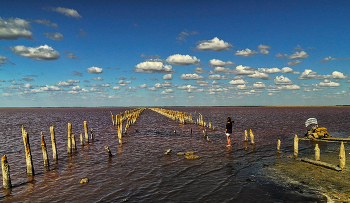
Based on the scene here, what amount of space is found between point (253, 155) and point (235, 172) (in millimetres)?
5312

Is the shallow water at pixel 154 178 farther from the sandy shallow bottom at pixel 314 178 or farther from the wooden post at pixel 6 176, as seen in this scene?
the sandy shallow bottom at pixel 314 178

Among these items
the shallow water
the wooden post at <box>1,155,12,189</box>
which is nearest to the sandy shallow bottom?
the shallow water

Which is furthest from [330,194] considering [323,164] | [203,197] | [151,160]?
[151,160]

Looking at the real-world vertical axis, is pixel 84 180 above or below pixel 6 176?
below

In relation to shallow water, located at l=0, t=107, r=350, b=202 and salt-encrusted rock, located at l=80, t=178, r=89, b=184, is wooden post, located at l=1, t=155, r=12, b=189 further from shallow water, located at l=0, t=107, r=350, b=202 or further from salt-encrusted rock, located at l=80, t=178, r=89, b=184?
salt-encrusted rock, located at l=80, t=178, r=89, b=184

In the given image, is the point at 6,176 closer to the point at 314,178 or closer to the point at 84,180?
the point at 84,180

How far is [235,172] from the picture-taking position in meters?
14.5

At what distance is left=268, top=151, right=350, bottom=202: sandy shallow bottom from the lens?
1049 centimetres

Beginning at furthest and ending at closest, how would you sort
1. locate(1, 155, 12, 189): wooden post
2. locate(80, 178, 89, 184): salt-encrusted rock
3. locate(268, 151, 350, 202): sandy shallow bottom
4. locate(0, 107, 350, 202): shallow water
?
locate(80, 178, 89, 184): salt-encrusted rock, locate(1, 155, 12, 189): wooden post, locate(0, 107, 350, 202): shallow water, locate(268, 151, 350, 202): sandy shallow bottom

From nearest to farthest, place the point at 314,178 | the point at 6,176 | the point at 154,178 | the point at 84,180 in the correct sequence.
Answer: the point at 6,176 < the point at 314,178 < the point at 84,180 < the point at 154,178

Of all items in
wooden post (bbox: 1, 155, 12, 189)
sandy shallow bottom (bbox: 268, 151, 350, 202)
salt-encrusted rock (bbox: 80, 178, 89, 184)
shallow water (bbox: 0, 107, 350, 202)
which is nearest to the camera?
sandy shallow bottom (bbox: 268, 151, 350, 202)

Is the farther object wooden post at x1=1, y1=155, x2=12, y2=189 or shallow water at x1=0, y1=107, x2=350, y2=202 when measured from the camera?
wooden post at x1=1, y1=155, x2=12, y2=189

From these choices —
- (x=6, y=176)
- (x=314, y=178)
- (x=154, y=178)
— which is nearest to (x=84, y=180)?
(x=6, y=176)

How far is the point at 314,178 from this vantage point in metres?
12.4
